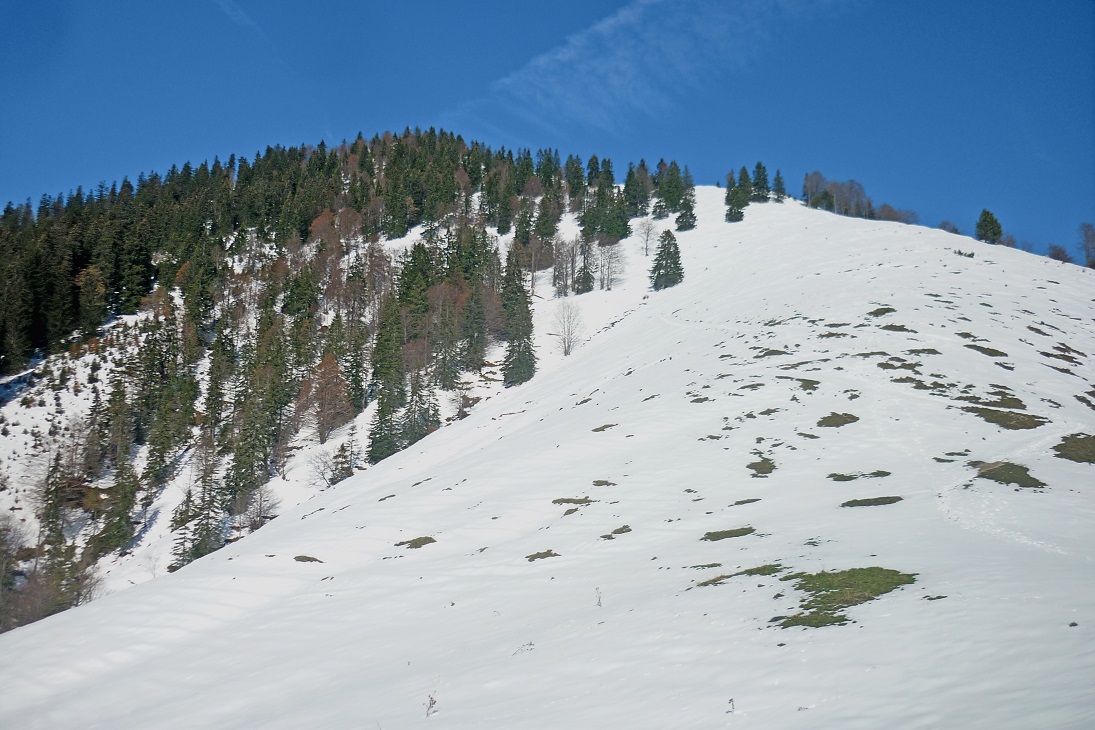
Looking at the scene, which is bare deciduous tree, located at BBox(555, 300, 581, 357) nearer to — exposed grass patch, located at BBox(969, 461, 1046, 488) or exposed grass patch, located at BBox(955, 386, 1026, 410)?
exposed grass patch, located at BBox(955, 386, 1026, 410)

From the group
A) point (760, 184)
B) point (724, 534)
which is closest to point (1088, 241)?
point (760, 184)

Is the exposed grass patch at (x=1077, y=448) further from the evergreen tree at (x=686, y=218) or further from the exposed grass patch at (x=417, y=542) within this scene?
the evergreen tree at (x=686, y=218)

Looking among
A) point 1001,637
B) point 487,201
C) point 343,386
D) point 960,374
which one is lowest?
point 1001,637

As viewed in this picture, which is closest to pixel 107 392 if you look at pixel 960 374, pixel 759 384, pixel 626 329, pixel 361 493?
pixel 361 493

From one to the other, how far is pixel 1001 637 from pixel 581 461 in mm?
24983

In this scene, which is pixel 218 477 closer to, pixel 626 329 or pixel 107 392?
pixel 107 392

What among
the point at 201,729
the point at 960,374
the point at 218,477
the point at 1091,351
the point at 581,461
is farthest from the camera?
the point at 218,477

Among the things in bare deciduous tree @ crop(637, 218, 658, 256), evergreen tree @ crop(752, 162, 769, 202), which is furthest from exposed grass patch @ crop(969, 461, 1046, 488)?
evergreen tree @ crop(752, 162, 769, 202)

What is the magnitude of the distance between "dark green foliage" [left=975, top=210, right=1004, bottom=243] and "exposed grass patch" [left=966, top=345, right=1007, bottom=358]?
72180 millimetres

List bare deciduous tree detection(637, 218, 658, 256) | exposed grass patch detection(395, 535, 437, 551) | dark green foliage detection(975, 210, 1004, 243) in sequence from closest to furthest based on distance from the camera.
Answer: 1. exposed grass patch detection(395, 535, 437, 551)
2. dark green foliage detection(975, 210, 1004, 243)
3. bare deciduous tree detection(637, 218, 658, 256)

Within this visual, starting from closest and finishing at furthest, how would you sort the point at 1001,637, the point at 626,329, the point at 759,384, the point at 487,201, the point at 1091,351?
the point at 1001,637, the point at 759,384, the point at 1091,351, the point at 626,329, the point at 487,201

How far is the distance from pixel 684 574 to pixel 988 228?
111m

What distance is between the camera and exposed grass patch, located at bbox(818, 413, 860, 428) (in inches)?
1264

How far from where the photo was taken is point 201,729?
1298 centimetres
